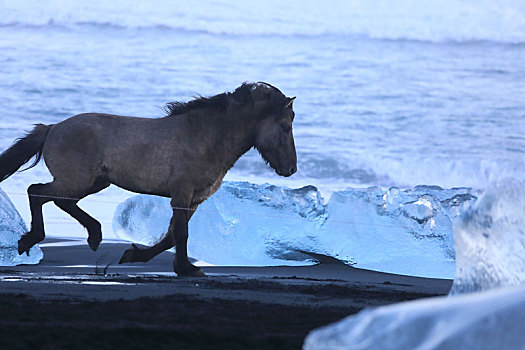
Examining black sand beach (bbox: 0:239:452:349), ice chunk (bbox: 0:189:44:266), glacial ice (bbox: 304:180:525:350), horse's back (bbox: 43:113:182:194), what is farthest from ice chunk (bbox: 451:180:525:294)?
ice chunk (bbox: 0:189:44:266)

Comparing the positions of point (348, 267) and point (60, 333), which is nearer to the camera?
point (60, 333)

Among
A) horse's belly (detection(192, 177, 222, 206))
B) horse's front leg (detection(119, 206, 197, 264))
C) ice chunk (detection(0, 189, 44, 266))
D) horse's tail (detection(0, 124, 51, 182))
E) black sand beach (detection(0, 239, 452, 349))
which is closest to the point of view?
black sand beach (detection(0, 239, 452, 349))

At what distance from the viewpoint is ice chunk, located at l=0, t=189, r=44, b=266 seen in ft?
27.3

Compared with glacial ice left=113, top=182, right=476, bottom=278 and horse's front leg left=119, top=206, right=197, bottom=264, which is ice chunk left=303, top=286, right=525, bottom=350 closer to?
horse's front leg left=119, top=206, right=197, bottom=264

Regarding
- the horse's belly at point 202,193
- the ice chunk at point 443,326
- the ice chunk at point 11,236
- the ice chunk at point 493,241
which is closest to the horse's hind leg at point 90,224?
the horse's belly at point 202,193

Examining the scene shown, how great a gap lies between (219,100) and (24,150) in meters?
1.66

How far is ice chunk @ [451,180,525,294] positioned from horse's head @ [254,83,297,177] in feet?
12.6

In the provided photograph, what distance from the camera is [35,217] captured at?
289 inches

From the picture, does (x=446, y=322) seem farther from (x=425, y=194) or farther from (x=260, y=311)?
(x=425, y=194)

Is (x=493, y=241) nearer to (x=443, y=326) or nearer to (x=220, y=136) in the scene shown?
(x=443, y=326)

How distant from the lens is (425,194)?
9.53m

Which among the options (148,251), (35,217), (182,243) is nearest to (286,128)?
(182,243)

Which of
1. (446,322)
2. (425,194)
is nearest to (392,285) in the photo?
(425,194)

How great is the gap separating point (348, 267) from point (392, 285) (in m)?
2.00
